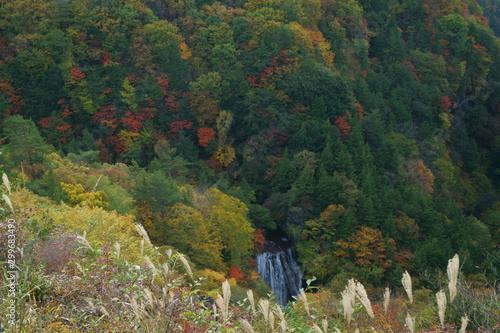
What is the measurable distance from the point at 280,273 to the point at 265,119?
11.1 metres

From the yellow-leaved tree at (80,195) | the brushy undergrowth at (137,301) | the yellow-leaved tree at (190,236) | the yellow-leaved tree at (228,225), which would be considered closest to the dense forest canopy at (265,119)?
the yellow-leaved tree at (228,225)

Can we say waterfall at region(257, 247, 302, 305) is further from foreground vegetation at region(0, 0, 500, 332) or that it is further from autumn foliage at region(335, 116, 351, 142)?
autumn foliage at region(335, 116, 351, 142)

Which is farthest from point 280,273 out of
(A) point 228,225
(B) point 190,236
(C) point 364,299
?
(C) point 364,299

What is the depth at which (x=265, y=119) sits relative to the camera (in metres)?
34.9

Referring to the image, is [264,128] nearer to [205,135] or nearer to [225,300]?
[205,135]

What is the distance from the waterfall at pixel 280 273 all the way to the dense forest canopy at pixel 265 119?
0.86m

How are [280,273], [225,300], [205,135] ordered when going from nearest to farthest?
[225,300]
[280,273]
[205,135]

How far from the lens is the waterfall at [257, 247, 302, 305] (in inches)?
1101

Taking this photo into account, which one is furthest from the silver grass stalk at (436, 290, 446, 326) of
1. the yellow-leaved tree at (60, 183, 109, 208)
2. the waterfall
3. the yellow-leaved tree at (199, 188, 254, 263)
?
the waterfall

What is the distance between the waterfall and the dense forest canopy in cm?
86

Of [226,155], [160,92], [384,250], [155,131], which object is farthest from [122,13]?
Result: [384,250]

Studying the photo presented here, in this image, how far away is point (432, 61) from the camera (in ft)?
145

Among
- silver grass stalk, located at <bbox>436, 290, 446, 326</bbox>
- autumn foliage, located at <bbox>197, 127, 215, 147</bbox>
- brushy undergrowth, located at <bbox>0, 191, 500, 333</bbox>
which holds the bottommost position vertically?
autumn foliage, located at <bbox>197, 127, 215, 147</bbox>

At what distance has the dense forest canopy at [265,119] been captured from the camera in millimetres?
28109
